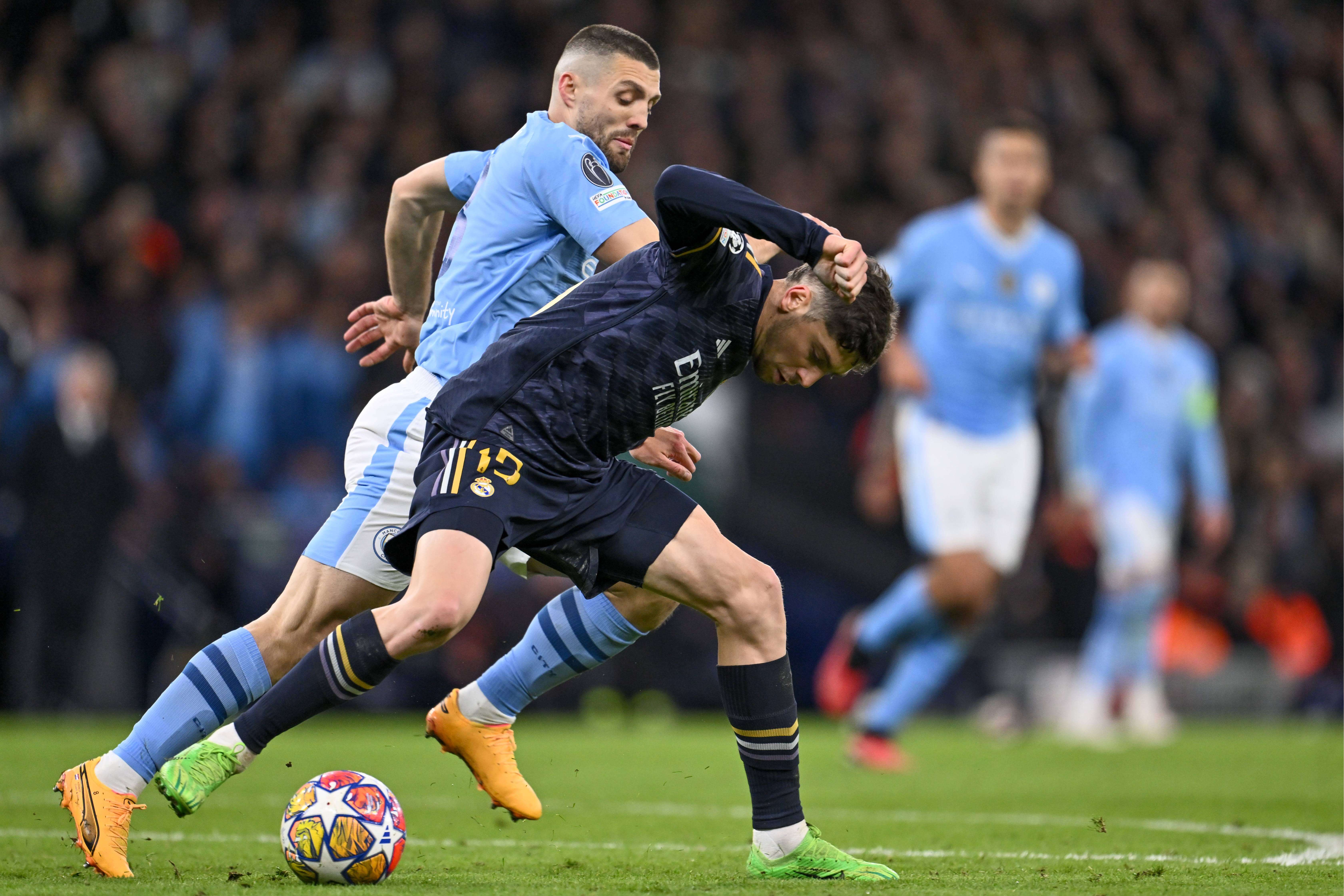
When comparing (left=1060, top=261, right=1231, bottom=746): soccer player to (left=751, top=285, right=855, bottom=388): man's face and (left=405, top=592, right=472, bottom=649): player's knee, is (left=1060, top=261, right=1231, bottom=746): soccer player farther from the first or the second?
(left=405, top=592, right=472, bottom=649): player's knee

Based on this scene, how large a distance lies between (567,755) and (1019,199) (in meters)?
3.60

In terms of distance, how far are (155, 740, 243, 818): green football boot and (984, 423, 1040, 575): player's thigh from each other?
4.44 meters

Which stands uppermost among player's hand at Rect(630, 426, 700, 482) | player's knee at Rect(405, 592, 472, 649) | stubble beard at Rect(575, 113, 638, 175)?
stubble beard at Rect(575, 113, 638, 175)

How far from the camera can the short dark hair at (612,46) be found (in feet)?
14.6

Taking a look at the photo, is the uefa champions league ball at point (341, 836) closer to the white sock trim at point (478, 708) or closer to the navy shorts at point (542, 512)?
the navy shorts at point (542, 512)

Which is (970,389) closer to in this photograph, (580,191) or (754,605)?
(580,191)

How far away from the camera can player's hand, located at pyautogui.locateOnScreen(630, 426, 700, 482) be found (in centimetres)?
425

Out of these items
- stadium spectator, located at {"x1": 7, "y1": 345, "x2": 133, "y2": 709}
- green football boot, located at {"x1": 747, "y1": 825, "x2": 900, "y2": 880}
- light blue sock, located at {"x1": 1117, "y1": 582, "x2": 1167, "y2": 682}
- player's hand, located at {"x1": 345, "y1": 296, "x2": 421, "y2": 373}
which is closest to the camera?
green football boot, located at {"x1": 747, "y1": 825, "x2": 900, "y2": 880}

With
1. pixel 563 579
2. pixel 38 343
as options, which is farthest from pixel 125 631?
pixel 563 579

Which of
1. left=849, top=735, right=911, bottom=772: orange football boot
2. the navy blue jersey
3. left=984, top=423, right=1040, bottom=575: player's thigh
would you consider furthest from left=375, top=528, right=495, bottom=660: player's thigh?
left=984, top=423, right=1040, bottom=575: player's thigh

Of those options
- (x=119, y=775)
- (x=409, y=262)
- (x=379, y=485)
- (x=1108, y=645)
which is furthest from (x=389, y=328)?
(x=1108, y=645)

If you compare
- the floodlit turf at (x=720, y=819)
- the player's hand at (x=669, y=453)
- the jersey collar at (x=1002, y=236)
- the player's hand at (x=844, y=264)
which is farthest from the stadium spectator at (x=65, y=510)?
the player's hand at (x=844, y=264)

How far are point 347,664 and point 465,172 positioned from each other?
1.57m

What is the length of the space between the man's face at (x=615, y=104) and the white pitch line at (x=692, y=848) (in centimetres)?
198
